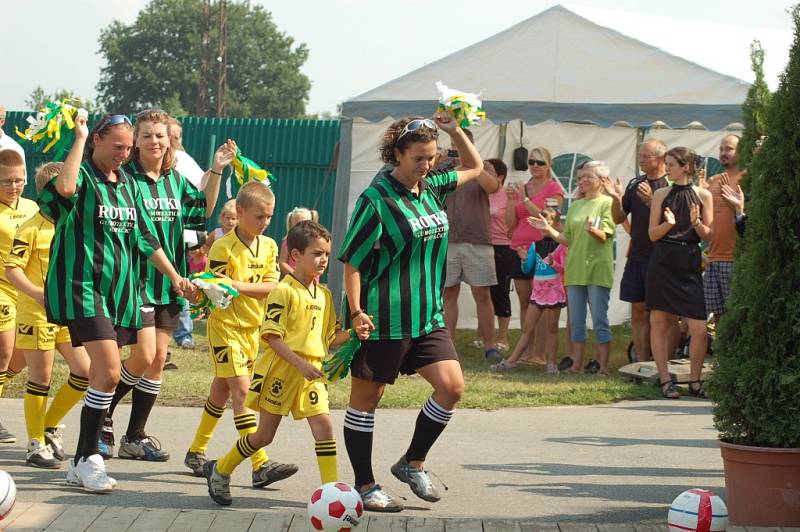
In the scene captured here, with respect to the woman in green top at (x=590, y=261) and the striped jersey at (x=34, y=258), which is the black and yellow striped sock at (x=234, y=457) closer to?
the striped jersey at (x=34, y=258)

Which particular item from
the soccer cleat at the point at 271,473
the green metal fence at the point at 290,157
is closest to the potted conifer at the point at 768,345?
the soccer cleat at the point at 271,473

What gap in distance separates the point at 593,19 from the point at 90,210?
9815 mm

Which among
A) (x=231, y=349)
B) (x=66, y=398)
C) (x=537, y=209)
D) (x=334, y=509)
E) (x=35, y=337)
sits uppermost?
(x=537, y=209)

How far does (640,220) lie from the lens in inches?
469

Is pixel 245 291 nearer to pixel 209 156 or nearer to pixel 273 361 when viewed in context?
pixel 273 361

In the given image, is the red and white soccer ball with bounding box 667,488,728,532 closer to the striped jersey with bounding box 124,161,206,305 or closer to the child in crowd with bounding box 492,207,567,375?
the striped jersey with bounding box 124,161,206,305

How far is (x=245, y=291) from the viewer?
721cm

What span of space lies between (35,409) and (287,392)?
79.4 inches

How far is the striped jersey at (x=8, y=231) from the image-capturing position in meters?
8.10

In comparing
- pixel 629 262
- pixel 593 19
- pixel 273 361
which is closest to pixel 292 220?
pixel 629 262

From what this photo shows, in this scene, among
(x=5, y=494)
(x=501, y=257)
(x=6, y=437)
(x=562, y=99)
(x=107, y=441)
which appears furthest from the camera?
(x=562, y=99)

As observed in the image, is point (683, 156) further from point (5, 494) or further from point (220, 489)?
point (5, 494)

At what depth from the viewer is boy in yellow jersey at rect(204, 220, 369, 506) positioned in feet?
21.3

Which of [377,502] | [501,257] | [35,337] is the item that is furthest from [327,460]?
[501,257]
